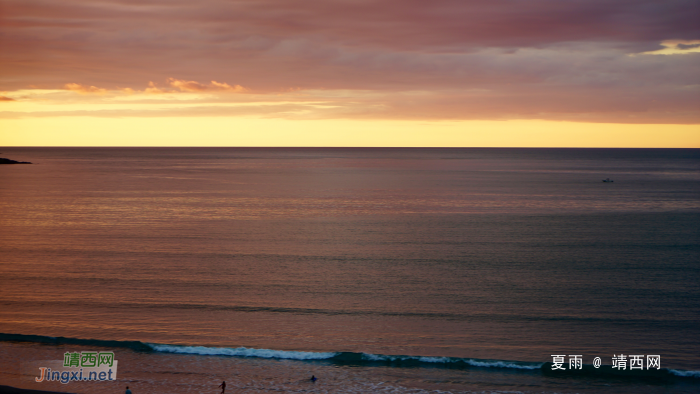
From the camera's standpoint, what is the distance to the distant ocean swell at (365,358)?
24891 mm

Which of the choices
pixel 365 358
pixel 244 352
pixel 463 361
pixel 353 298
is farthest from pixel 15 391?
pixel 463 361

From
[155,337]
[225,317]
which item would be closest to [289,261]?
[225,317]

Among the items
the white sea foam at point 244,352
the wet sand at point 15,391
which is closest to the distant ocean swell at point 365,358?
the white sea foam at point 244,352

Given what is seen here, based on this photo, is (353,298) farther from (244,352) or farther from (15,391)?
(15,391)

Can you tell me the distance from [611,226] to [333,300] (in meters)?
41.1

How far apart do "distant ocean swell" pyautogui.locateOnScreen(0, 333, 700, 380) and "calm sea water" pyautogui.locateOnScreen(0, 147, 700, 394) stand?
0.31 ft

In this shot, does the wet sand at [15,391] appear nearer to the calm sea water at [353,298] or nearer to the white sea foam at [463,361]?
the calm sea water at [353,298]

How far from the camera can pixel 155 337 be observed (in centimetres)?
2872

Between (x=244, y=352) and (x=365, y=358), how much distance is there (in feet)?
20.2

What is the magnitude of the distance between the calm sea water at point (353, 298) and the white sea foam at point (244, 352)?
0.26ft

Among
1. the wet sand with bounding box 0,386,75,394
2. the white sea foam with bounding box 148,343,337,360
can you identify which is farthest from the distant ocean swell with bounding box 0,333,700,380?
the wet sand with bounding box 0,386,75,394

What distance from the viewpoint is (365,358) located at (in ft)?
86.6

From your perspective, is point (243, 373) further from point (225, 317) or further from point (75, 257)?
point (75, 257)

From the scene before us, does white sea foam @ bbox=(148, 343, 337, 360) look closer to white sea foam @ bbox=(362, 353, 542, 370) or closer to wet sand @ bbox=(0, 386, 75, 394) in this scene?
white sea foam @ bbox=(362, 353, 542, 370)
